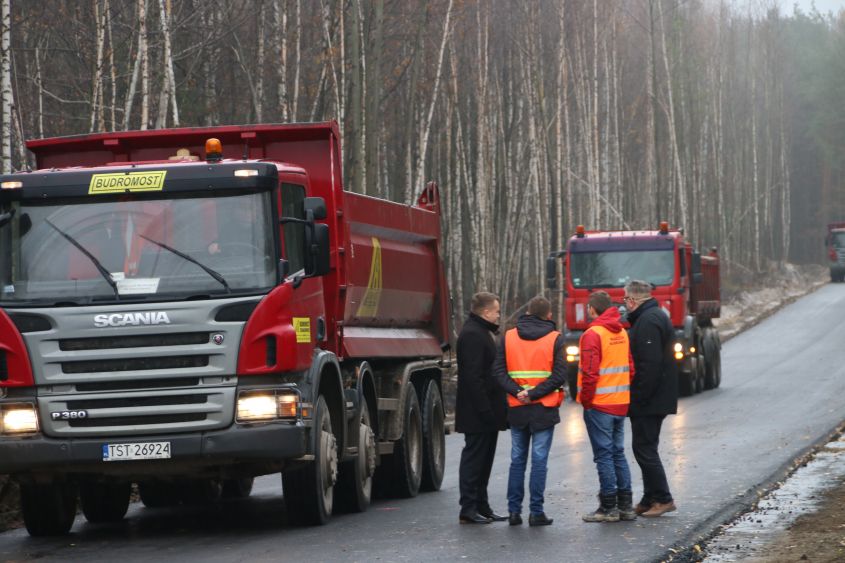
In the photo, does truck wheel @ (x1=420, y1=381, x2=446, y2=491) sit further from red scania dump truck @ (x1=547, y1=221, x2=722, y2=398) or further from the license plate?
red scania dump truck @ (x1=547, y1=221, x2=722, y2=398)

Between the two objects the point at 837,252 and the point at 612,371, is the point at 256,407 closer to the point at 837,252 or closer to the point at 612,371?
the point at 612,371

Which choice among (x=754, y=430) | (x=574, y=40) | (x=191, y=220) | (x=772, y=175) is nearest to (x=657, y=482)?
(x=191, y=220)

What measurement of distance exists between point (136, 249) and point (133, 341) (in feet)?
2.21

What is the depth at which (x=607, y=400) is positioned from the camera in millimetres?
11312

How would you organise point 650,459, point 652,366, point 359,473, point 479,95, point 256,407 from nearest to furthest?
1. point 256,407
2. point 652,366
3. point 650,459
4. point 359,473
5. point 479,95

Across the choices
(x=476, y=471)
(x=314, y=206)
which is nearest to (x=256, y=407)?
(x=314, y=206)

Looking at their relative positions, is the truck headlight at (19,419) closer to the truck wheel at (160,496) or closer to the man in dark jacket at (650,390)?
the truck wheel at (160,496)

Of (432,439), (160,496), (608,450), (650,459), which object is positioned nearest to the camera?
(608,450)

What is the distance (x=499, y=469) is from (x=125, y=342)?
661 centimetres

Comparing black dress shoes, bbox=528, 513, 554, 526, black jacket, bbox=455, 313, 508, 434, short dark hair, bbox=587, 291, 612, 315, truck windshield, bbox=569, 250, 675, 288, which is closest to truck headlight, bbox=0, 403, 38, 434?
black jacket, bbox=455, 313, 508, 434

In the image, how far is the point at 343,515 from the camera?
12414 mm

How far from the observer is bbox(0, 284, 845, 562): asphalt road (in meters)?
Answer: 9.95

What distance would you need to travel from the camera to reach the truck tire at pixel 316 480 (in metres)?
11.1

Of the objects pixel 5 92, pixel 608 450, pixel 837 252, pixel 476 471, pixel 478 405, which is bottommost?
pixel 476 471
